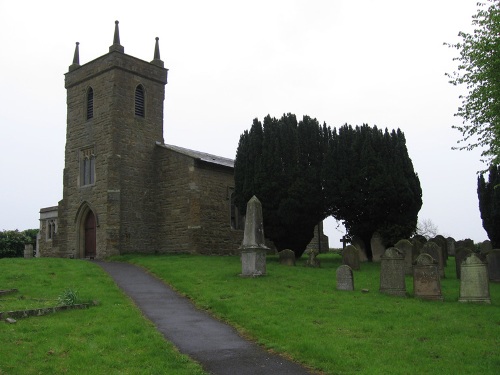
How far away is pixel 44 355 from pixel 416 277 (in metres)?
9.62

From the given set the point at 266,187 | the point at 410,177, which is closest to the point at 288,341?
the point at 266,187

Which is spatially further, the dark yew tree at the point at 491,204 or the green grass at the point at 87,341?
the dark yew tree at the point at 491,204

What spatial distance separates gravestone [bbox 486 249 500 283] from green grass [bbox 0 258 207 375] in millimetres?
11801

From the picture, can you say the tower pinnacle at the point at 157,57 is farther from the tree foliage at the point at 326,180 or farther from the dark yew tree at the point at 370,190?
the dark yew tree at the point at 370,190

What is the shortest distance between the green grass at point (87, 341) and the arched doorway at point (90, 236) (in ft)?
46.2

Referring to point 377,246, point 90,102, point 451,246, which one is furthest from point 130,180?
point 451,246

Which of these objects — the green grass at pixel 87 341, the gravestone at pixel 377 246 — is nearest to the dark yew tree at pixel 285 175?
the gravestone at pixel 377 246

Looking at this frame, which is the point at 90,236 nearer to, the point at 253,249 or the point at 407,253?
the point at 253,249

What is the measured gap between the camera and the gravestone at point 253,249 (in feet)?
56.0

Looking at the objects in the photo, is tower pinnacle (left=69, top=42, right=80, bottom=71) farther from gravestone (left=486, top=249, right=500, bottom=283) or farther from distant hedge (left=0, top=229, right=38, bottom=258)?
gravestone (left=486, top=249, right=500, bottom=283)

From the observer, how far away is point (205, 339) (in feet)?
31.4

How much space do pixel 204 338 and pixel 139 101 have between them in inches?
855

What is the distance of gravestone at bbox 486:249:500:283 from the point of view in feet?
56.4

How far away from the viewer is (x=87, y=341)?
29.0 ft
